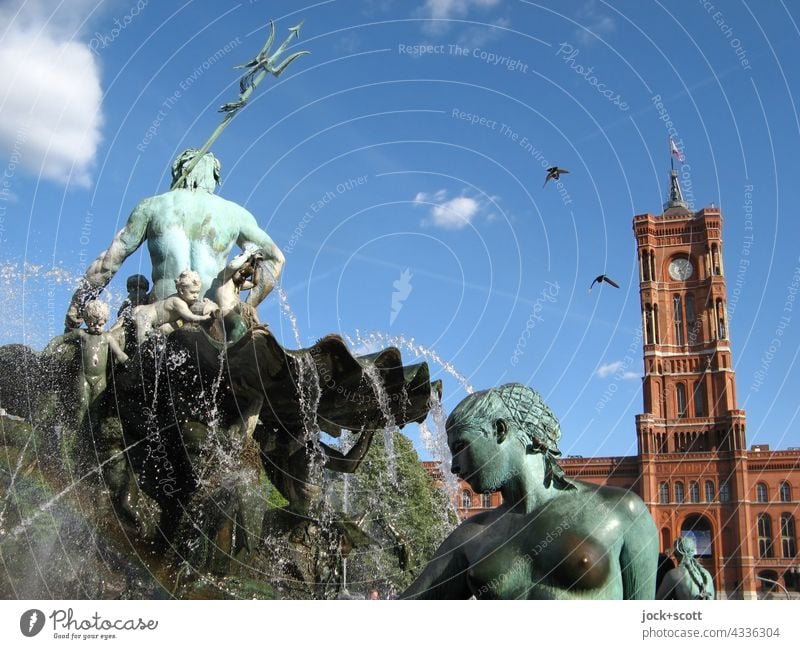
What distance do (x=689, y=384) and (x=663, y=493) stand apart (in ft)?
34.8

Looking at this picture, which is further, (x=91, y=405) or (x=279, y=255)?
(x=279, y=255)

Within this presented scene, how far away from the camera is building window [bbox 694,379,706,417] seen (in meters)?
76.2

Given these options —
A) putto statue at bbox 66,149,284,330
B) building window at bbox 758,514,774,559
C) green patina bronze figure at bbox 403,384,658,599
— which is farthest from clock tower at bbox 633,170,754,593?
green patina bronze figure at bbox 403,384,658,599

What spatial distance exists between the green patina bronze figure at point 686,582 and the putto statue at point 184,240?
529cm

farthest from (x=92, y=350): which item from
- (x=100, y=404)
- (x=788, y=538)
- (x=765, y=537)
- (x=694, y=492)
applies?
(x=788, y=538)

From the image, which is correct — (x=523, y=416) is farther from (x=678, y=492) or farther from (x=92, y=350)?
(x=678, y=492)

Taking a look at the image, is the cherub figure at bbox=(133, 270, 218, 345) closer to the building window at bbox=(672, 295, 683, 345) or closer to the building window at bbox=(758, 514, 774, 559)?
the building window at bbox=(758, 514, 774, 559)

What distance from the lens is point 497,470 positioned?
2.29m
